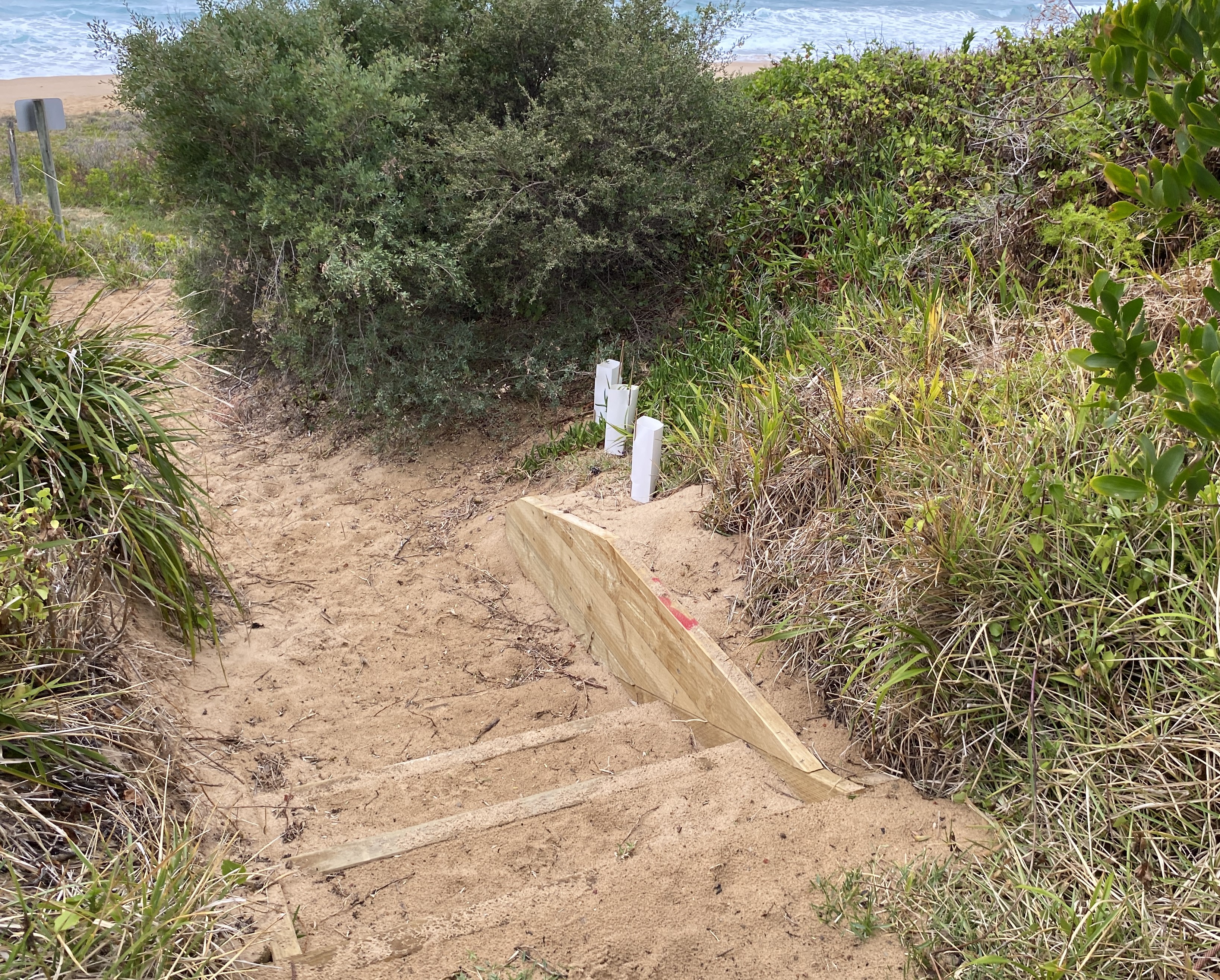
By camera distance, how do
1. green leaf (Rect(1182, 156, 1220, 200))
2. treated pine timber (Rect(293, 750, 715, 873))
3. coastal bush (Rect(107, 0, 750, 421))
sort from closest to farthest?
1. green leaf (Rect(1182, 156, 1220, 200))
2. treated pine timber (Rect(293, 750, 715, 873))
3. coastal bush (Rect(107, 0, 750, 421))

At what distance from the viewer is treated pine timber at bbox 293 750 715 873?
3016 mm

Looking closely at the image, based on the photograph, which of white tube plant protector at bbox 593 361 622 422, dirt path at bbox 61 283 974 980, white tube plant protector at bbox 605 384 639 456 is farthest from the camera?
white tube plant protector at bbox 593 361 622 422

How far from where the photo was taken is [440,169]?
6.18 metres

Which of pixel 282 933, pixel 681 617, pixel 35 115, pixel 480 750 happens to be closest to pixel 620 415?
pixel 681 617

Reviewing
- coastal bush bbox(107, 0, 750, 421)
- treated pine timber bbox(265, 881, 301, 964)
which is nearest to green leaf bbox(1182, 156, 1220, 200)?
treated pine timber bbox(265, 881, 301, 964)

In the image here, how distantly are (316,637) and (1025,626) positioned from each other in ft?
11.6

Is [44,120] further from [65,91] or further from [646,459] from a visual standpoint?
[65,91]

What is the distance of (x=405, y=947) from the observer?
2.46 metres

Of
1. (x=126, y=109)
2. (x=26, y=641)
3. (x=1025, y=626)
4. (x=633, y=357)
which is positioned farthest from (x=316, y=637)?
(x=126, y=109)

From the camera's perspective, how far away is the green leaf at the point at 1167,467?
1.51m

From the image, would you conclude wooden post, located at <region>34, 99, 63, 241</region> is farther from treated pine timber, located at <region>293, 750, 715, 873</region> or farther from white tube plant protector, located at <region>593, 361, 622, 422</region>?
treated pine timber, located at <region>293, 750, 715, 873</region>

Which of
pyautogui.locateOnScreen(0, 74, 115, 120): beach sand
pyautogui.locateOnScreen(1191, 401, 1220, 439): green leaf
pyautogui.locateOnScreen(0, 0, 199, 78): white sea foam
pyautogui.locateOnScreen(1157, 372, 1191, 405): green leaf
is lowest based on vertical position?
pyautogui.locateOnScreen(1191, 401, 1220, 439): green leaf

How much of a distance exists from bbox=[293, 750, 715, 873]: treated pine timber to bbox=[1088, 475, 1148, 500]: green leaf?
77.2 inches

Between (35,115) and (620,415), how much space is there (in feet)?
22.6
